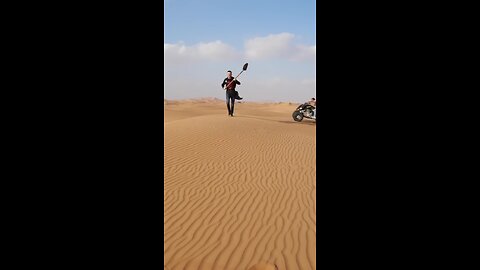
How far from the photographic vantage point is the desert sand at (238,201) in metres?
4.19

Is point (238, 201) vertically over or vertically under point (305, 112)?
under

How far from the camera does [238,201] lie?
6.40 metres

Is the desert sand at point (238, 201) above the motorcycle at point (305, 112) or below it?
below

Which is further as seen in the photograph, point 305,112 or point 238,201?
point 305,112

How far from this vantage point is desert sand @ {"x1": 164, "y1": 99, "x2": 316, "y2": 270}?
419 centimetres

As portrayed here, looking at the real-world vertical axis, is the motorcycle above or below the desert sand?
above

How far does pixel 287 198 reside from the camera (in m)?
6.57

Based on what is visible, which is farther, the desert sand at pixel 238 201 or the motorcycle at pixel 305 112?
the motorcycle at pixel 305 112

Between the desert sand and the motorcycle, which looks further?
the motorcycle
